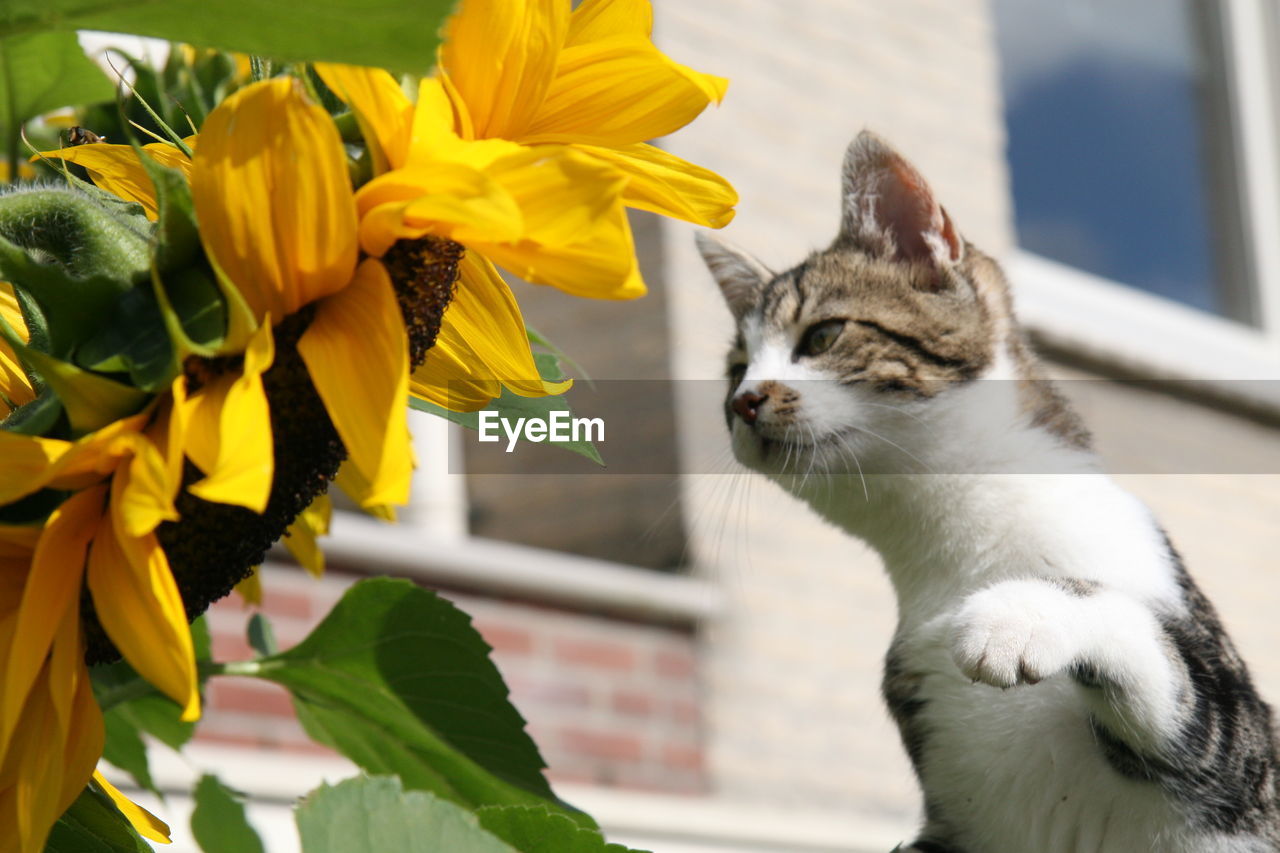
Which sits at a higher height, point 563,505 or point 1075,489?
point 1075,489

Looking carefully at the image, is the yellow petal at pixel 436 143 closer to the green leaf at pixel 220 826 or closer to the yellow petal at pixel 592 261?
the yellow petal at pixel 592 261

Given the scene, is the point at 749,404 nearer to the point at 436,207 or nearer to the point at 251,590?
the point at 251,590

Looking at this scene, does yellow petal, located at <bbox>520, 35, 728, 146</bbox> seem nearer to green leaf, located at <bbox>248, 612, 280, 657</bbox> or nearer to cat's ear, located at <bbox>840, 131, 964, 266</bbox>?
green leaf, located at <bbox>248, 612, 280, 657</bbox>

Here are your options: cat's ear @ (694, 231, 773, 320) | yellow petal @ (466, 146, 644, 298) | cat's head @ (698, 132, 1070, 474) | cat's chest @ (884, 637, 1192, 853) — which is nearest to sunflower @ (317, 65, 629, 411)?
yellow petal @ (466, 146, 644, 298)

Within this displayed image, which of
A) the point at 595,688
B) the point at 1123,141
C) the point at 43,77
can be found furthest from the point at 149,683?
the point at 1123,141

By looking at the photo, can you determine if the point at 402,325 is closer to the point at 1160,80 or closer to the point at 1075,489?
the point at 1075,489

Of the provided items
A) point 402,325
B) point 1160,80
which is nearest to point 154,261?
point 402,325
